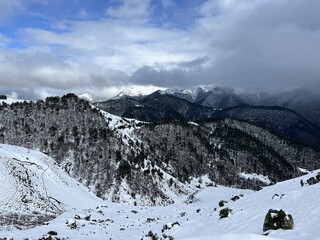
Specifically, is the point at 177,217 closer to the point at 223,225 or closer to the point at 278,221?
the point at 223,225

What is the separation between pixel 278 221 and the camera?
59.1ft

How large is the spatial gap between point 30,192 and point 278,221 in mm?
39212

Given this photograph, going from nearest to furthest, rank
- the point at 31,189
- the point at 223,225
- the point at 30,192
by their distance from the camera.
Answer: the point at 223,225
the point at 30,192
the point at 31,189

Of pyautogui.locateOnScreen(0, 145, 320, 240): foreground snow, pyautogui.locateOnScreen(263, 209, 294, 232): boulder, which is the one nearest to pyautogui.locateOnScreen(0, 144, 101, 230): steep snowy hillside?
pyautogui.locateOnScreen(0, 145, 320, 240): foreground snow

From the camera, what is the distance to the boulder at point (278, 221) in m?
17.7

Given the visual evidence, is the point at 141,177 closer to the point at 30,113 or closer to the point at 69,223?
the point at 30,113

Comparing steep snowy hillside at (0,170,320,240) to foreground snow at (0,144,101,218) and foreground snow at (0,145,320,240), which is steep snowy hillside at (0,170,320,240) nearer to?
foreground snow at (0,145,320,240)

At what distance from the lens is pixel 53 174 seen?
6681 cm

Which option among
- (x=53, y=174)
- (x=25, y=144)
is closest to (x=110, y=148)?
(x=25, y=144)

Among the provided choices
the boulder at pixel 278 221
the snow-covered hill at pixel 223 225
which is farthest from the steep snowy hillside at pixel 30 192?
the boulder at pixel 278 221

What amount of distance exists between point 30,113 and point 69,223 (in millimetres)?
119894

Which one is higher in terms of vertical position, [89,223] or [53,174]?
[53,174]

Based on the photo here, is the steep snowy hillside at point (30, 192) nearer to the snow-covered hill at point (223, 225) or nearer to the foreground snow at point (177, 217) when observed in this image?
the foreground snow at point (177, 217)

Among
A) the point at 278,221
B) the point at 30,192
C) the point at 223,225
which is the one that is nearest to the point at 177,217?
the point at 223,225
